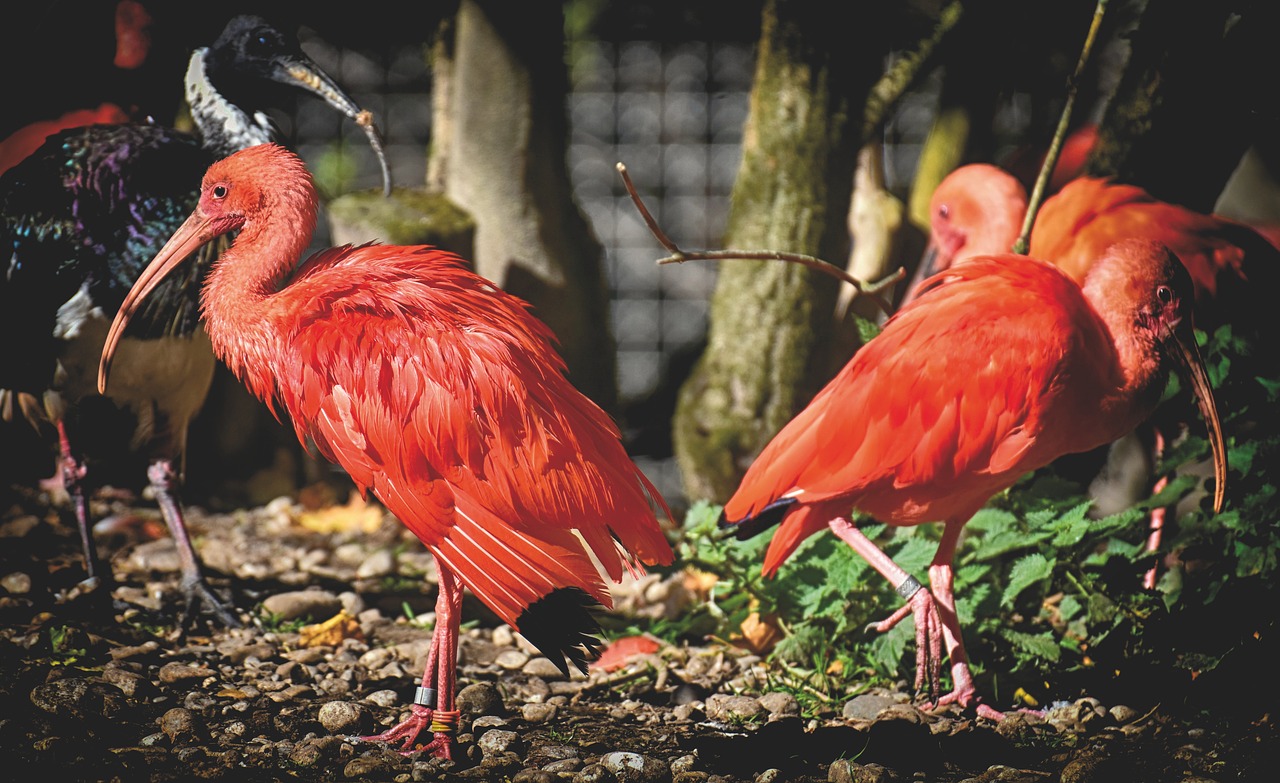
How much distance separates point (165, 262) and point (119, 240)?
661 mm

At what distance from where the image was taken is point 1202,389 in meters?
3.32

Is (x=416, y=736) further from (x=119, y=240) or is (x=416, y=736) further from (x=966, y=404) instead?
(x=119, y=240)

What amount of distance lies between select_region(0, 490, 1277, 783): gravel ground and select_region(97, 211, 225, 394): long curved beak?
0.87 metres

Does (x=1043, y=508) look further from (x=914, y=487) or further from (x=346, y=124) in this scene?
(x=346, y=124)

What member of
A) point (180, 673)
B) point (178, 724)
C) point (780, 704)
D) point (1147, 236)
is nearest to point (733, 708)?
point (780, 704)

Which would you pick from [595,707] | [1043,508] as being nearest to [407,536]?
[595,707]

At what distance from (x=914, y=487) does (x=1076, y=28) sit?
326cm

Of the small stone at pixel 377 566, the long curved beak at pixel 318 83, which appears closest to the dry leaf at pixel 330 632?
the small stone at pixel 377 566

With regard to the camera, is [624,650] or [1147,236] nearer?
[624,650]

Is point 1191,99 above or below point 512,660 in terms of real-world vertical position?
above

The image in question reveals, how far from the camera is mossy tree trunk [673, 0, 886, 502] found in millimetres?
4730

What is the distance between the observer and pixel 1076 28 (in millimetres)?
5512

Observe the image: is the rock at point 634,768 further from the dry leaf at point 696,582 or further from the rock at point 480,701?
the dry leaf at point 696,582

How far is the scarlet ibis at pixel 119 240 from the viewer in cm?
375
